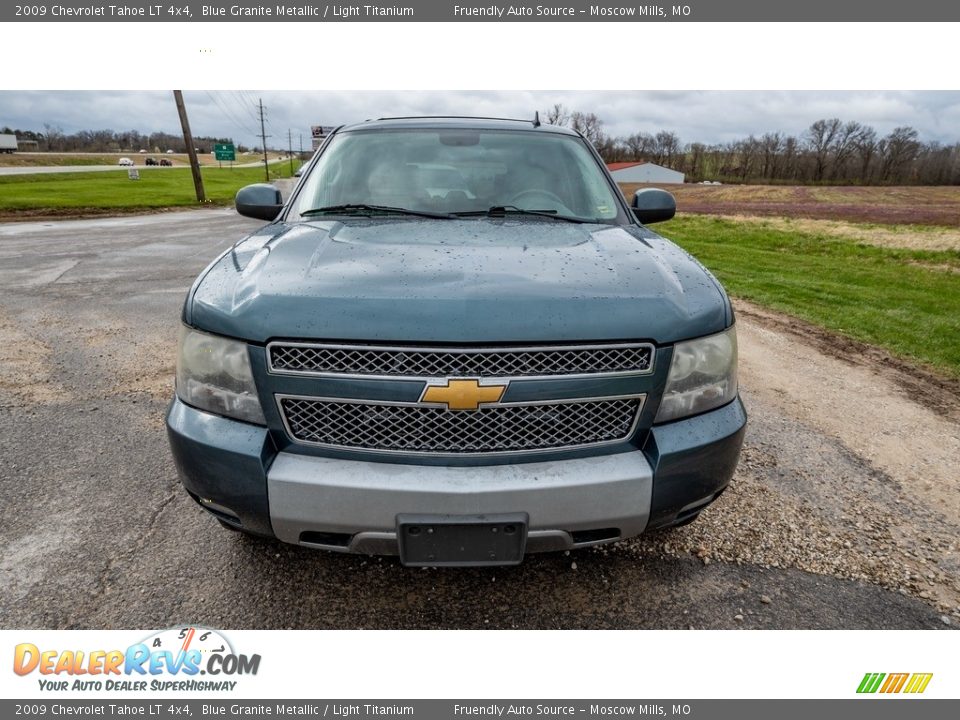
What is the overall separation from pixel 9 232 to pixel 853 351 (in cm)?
1767

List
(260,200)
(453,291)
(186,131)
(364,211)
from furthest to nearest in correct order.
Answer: (186,131) → (260,200) → (364,211) → (453,291)

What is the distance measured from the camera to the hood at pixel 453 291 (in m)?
1.77

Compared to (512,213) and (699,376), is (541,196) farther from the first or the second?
(699,376)

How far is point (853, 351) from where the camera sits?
19.0ft

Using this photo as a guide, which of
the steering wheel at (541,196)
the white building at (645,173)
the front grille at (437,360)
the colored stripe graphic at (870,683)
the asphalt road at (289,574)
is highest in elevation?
the steering wheel at (541,196)

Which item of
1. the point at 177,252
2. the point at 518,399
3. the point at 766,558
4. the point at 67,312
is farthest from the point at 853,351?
the point at 177,252

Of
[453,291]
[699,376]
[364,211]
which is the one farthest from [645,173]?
[453,291]

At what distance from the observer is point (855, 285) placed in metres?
9.50

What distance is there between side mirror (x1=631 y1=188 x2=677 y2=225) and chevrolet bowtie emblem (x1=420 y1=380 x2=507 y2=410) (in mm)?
1996

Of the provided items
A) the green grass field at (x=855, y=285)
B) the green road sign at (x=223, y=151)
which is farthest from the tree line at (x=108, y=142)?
the green grass field at (x=855, y=285)

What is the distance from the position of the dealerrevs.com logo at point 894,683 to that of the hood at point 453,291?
1.34 m

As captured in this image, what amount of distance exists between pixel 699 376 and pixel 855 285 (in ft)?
30.7

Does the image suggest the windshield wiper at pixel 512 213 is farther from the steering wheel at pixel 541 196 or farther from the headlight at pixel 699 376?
the headlight at pixel 699 376

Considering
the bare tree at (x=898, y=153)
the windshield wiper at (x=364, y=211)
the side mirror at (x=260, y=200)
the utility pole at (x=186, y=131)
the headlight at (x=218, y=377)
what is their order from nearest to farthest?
the headlight at (x=218, y=377)
the windshield wiper at (x=364, y=211)
the side mirror at (x=260, y=200)
the utility pole at (x=186, y=131)
the bare tree at (x=898, y=153)
